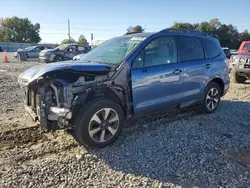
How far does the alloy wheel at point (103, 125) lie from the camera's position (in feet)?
12.7

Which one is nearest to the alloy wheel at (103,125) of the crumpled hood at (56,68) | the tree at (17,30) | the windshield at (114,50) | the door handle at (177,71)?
the crumpled hood at (56,68)

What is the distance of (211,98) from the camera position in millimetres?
6008

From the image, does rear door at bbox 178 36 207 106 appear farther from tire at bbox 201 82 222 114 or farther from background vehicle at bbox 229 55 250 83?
background vehicle at bbox 229 55 250 83

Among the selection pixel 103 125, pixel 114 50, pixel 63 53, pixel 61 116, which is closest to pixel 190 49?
pixel 114 50

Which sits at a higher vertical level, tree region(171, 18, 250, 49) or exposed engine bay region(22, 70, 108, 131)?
tree region(171, 18, 250, 49)

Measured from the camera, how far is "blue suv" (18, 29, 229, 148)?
373 cm

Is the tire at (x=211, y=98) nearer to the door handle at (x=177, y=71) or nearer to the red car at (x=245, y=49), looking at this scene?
the door handle at (x=177, y=71)

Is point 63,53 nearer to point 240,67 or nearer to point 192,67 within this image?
point 240,67

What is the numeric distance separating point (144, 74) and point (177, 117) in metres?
1.74

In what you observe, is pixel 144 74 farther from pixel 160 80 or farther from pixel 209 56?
pixel 209 56

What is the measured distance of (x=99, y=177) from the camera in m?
3.24

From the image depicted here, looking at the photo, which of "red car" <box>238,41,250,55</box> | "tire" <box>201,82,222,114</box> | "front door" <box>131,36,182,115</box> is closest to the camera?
"front door" <box>131,36,182,115</box>

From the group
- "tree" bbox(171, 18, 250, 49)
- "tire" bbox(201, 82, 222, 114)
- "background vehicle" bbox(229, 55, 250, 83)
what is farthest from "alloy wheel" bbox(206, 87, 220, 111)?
"tree" bbox(171, 18, 250, 49)

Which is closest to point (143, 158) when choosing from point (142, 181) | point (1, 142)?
point (142, 181)
